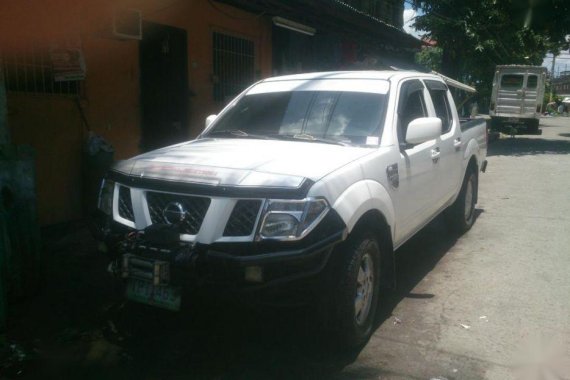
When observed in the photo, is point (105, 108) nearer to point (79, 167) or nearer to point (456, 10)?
point (79, 167)

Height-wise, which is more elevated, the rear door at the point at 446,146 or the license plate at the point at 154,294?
the rear door at the point at 446,146

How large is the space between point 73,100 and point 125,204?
3.65 m

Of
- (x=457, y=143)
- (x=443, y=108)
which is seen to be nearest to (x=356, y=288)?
(x=457, y=143)

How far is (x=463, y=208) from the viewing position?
641 centimetres

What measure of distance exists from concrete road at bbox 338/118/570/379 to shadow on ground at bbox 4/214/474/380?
201mm

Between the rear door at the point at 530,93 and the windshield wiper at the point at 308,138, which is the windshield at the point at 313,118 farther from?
the rear door at the point at 530,93

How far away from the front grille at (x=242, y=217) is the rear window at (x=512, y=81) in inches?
930

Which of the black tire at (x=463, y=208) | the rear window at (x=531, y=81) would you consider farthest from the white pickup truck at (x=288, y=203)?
the rear window at (x=531, y=81)

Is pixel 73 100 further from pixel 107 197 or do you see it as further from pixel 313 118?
pixel 313 118

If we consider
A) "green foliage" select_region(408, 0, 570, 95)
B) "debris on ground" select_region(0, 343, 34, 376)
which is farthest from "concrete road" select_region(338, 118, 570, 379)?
"green foliage" select_region(408, 0, 570, 95)

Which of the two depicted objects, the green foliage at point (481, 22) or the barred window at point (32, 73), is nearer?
the barred window at point (32, 73)

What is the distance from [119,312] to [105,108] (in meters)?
3.70

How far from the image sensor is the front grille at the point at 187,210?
10.1ft

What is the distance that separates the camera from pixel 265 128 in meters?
4.46
